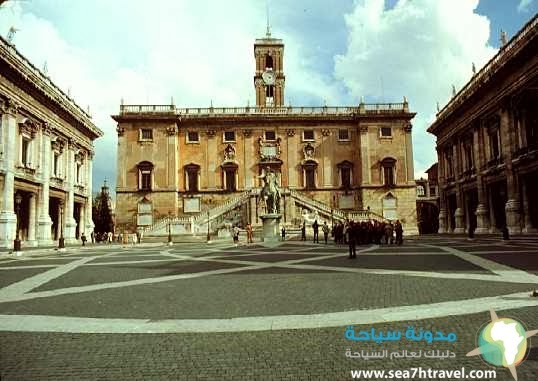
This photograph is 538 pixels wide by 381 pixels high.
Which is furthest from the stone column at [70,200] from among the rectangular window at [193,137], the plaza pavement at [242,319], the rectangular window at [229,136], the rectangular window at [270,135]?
the plaza pavement at [242,319]

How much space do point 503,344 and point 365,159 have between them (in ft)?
144

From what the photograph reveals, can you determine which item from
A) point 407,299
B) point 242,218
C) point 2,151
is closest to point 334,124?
point 242,218

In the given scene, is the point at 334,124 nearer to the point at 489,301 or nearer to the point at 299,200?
the point at 299,200

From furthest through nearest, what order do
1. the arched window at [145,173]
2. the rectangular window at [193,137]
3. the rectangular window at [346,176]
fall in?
the rectangular window at [346,176] → the rectangular window at [193,137] → the arched window at [145,173]

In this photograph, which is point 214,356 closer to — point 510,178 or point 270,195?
point 270,195

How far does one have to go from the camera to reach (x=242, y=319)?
605 centimetres

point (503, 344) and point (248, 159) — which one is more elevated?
point (248, 159)

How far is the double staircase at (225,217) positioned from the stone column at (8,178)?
1347cm

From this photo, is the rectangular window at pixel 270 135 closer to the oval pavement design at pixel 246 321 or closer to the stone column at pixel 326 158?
the stone column at pixel 326 158

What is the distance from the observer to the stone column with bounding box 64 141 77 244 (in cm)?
3594

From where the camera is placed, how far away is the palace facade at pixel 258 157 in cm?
4588

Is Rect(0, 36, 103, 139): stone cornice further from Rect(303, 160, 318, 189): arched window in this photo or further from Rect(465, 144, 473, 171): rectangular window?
Rect(465, 144, 473, 171): rectangular window

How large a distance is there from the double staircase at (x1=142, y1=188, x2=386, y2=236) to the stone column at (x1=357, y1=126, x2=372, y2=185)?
16.4 ft

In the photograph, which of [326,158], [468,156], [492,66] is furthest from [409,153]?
[492,66]
